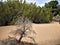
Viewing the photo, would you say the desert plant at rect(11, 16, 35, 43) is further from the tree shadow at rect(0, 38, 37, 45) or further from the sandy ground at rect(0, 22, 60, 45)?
the sandy ground at rect(0, 22, 60, 45)

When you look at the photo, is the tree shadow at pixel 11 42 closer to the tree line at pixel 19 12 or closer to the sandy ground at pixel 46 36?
the sandy ground at pixel 46 36

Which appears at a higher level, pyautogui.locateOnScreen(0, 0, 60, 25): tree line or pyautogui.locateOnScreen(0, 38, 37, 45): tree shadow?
pyautogui.locateOnScreen(0, 0, 60, 25): tree line

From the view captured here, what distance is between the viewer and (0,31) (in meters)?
13.5

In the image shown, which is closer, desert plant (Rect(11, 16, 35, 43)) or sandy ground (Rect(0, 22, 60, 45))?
desert plant (Rect(11, 16, 35, 43))

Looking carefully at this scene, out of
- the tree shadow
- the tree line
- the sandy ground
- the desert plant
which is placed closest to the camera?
the tree shadow

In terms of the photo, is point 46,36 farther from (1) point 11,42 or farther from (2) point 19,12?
Result: (2) point 19,12

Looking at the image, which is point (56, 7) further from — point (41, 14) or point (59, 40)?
point (59, 40)

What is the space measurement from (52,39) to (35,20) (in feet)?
23.8

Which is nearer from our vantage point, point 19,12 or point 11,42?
point 11,42

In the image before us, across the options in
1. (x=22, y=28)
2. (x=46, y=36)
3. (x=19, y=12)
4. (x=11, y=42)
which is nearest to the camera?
(x=11, y=42)

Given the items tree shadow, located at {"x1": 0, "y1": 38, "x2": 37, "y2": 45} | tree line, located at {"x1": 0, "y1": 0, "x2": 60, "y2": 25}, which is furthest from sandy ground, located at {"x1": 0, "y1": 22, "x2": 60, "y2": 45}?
tree line, located at {"x1": 0, "y1": 0, "x2": 60, "y2": 25}

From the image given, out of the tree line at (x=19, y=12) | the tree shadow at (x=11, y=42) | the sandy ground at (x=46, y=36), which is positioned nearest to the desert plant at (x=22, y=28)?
the tree shadow at (x=11, y=42)

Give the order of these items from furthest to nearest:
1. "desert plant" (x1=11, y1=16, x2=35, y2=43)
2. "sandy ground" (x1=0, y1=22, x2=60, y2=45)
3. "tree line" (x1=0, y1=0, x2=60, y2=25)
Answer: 1. "tree line" (x1=0, y1=0, x2=60, y2=25)
2. "sandy ground" (x1=0, y1=22, x2=60, y2=45)
3. "desert plant" (x1=11, y1=16, x2=35, y2=43)

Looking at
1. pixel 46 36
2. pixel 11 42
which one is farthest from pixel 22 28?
pixel 46 36
